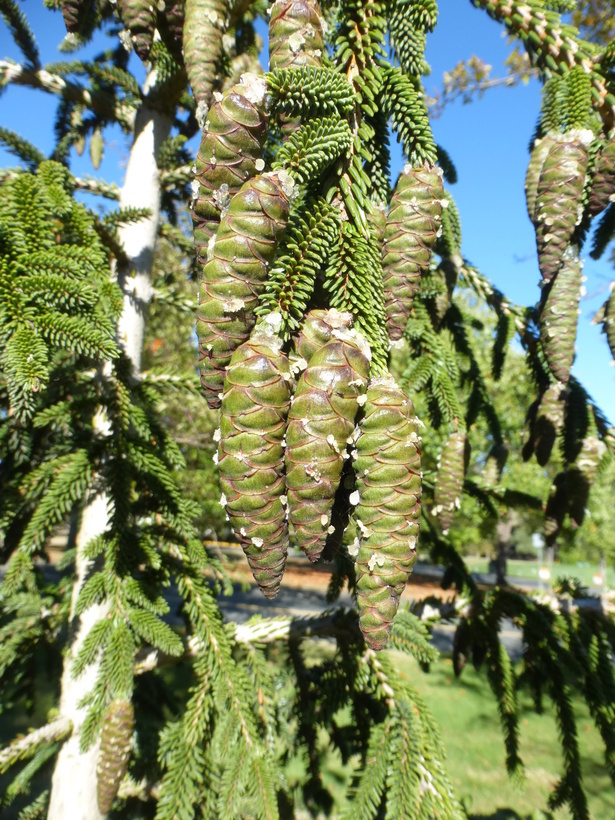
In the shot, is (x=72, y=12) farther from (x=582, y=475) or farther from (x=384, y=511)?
(x=582, y=475)

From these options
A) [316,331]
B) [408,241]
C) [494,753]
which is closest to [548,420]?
[408,241]

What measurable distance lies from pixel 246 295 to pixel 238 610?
13490mm

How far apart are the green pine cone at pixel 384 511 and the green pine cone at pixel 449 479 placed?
132cm

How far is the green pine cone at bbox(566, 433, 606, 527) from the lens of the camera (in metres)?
2.07

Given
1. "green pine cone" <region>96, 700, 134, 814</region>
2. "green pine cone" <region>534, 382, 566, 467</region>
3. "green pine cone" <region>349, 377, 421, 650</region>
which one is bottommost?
"green pine cone" <region>96, 700, 134, 814</region>

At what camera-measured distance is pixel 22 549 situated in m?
1.79

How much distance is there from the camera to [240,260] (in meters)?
0.83

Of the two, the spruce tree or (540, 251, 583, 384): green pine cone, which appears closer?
the spruce tree

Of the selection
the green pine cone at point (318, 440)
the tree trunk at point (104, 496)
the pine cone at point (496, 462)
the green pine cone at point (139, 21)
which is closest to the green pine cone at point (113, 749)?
the tree trunk at point (104, 496)

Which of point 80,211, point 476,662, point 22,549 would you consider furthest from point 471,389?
point 22,549

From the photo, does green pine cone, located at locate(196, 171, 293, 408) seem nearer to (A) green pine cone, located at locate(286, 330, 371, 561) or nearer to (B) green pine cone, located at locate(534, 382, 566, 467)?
(A) green pine cone, located at locate(286, 330, 371, 561)

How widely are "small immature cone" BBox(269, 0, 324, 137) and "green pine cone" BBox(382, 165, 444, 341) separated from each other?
266 millimetres

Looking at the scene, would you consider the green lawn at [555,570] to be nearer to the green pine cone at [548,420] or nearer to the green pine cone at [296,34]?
the green pine cone at [548,420]

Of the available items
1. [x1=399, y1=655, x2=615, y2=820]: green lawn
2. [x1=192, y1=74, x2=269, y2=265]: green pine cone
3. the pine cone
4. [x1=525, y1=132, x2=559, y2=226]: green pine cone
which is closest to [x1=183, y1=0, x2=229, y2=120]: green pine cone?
[x1=192, y1=74, x2=269, y2=265]: green pine cone
